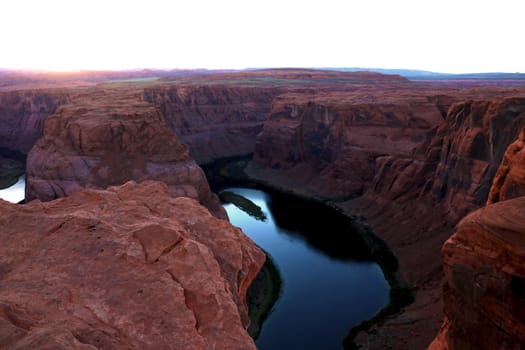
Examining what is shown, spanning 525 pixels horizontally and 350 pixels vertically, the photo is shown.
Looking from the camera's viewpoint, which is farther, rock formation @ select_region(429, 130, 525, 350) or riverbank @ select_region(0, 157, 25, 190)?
riverbank @ select_region(0, 157, 25, 190)

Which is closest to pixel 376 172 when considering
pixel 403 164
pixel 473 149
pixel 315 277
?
pixel 403 164

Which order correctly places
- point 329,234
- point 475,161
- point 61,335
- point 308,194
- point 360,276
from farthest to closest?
point 308,194 < point 329,234 < point 475,161 < point 360,276 < point 61,335

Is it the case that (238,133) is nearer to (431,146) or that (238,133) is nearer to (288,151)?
(288,151)

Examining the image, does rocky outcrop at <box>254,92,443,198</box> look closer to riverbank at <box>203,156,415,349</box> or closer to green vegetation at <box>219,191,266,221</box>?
riverbank at <box>203,156,415,349</box>

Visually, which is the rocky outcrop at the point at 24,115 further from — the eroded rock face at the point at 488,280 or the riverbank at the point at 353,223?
the eroded rock face at the point at 488,280

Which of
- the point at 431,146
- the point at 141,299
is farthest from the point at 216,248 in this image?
the point at 431,146

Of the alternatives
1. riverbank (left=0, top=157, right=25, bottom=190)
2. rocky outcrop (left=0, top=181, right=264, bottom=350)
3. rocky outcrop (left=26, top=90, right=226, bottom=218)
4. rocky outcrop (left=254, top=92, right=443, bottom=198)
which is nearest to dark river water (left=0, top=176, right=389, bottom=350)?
rocky outcrop (left=254, top=92, right=443, bottom=198)
